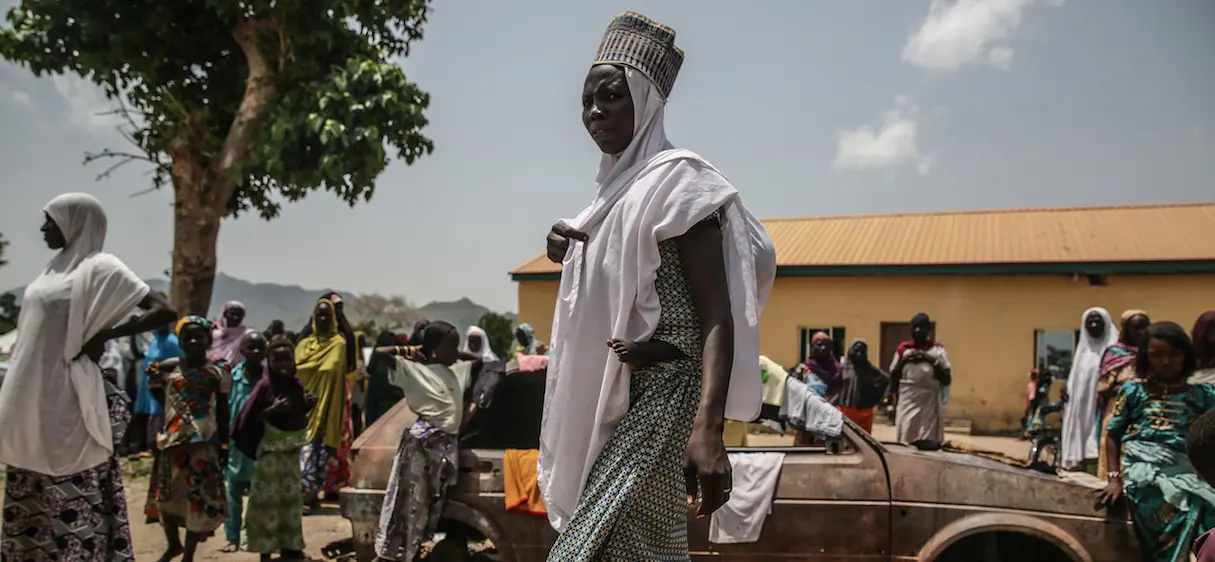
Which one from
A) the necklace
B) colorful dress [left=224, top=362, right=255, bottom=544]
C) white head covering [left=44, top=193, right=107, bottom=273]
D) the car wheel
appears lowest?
the car wheel

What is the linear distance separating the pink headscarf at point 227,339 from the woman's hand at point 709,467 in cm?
761

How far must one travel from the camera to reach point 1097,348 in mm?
7965

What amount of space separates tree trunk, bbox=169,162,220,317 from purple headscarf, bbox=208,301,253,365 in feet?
8.84

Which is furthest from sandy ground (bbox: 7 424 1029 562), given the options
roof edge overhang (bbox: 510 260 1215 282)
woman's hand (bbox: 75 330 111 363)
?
roof edge overhang (bbox: 510 260 1215 282)

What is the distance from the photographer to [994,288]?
1648cm

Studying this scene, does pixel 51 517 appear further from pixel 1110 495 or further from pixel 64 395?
pixel 1110 495

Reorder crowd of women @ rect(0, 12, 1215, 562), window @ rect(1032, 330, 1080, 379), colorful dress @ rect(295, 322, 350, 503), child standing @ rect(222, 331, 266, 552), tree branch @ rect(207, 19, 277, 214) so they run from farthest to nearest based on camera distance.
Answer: window @ rect(1032, 330, 1080, 379)
tree branch @ rect(207, 19, 277, 214)
colorful dress @ rect(295, 322, 350, 503)
child standing @ rect(222, 331, 266, 552)
crowd of women @ rect(0, 12, 1215, 562)

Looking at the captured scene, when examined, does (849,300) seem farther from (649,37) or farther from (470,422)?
(649,37)

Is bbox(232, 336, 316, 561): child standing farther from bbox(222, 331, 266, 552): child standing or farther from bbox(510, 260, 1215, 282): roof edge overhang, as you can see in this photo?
bbox(510, 260, 1215, 282): roof edge overhang

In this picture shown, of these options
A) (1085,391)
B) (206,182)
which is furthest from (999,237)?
(206,182)

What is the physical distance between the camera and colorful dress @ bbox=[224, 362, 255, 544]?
6.62 metres

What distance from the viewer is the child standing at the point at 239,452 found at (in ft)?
21.6

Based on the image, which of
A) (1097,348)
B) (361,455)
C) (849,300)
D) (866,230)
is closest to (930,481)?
(361,455)

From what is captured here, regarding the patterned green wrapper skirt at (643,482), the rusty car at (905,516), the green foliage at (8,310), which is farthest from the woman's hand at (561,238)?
the green foliage at (8,310)
